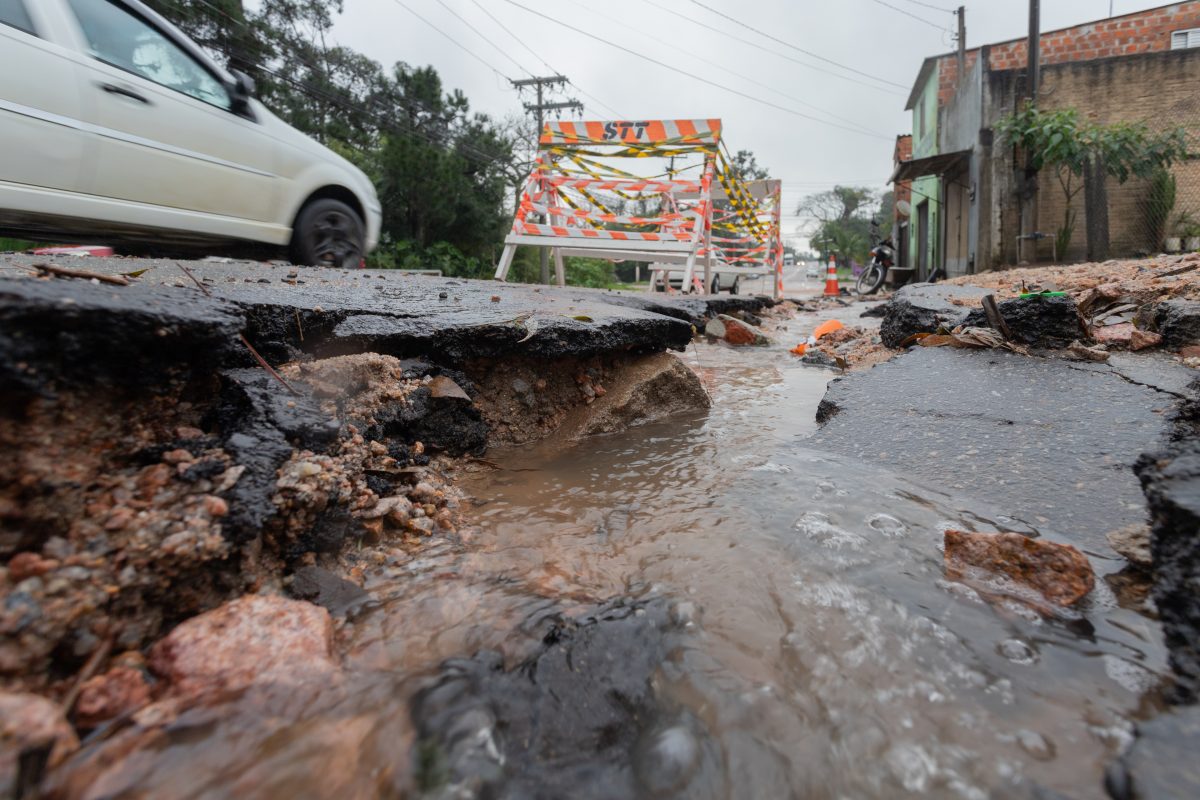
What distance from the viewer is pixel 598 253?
5926 mm

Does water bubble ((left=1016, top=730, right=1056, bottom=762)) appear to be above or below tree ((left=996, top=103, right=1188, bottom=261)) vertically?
below

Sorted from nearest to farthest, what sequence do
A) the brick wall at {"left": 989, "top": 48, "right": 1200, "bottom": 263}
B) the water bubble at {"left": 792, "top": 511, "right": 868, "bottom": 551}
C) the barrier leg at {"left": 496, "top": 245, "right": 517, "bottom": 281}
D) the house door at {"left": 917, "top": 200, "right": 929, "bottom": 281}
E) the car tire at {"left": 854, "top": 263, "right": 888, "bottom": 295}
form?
the water bubble at {"left": 792, "top": 511, "right": 868, "bottom": 551} < the barrier leg at {"left": 496, "top": 245, "right": 517, "bottom": 281} < the brick wall at {"left": 989, "top": 48, "right": 1200, "bottom": 263} < the car tire at {"left": 854, "top": 263, "right": 888, "bottom": 295} < the house door at {"left": 917, "top": 200, "right": 929, "bottom": 281}

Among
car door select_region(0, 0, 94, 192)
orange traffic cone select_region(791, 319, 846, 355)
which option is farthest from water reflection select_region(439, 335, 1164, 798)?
orange traffic cone select_region(791, 319, 846, 355)

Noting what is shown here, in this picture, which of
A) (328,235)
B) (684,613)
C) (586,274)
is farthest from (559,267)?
(586,274)

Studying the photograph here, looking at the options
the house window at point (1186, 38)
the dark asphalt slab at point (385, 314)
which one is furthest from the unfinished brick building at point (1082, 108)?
the dark asphalt slab at point (385, 314)

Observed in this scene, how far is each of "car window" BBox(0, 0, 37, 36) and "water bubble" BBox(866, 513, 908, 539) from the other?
426 cm

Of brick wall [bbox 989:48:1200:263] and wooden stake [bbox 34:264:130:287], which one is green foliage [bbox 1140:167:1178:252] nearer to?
brick wall [bbox 989:48:1200:263]

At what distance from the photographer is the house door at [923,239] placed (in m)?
15.9

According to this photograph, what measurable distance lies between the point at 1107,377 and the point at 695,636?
7.84 ft

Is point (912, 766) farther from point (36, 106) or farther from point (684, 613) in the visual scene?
point (36, 106)

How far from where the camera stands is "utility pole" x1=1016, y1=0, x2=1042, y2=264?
9.60 meters

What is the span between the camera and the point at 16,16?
2779 mm

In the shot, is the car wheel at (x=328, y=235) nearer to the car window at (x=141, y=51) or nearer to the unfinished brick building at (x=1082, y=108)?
the car window at (x=141, y=51)

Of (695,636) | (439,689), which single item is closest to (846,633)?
(695,636)
